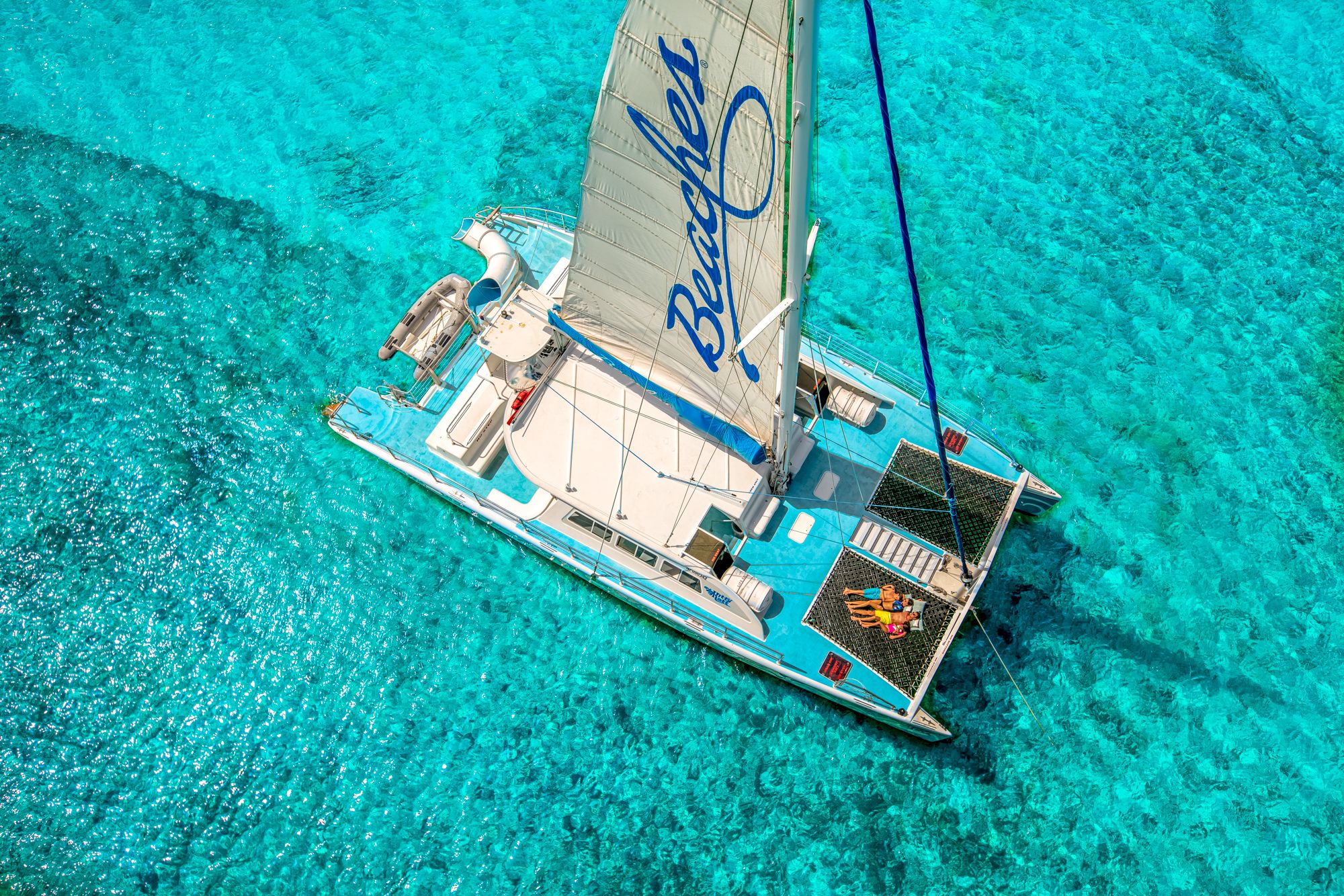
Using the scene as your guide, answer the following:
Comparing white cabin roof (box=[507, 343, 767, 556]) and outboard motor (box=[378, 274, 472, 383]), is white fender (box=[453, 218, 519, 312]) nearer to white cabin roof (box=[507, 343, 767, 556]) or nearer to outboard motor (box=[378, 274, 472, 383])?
outboard motor (box=[378, 274, 472, 383])

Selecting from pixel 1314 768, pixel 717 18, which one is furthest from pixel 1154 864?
pixel 717 18

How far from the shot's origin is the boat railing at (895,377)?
1825 centimetres

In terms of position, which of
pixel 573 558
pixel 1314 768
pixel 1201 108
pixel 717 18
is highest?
pixel 1201 108

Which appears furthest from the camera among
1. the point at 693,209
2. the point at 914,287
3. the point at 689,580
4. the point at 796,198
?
the point at 689,580

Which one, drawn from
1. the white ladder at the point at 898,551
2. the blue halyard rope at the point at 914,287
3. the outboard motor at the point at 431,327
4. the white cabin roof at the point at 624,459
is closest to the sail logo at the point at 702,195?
the blue halyard rope at the point at 914,287

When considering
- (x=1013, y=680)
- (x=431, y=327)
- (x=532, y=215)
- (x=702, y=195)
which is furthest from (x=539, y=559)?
(x=1013, y=680)

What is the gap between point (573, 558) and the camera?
17266 millimetres

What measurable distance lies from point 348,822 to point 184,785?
3403 mm

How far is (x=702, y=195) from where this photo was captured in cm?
1220

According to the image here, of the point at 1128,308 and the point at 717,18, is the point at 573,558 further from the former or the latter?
the point at 1128,308

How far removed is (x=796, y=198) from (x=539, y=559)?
1037 centimetres

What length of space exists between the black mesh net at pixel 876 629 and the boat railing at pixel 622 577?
Result: 118 centimetres

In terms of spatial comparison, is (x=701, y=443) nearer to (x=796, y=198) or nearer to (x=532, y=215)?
(x=796, y=198)

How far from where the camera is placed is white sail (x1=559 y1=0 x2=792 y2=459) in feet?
34.2
